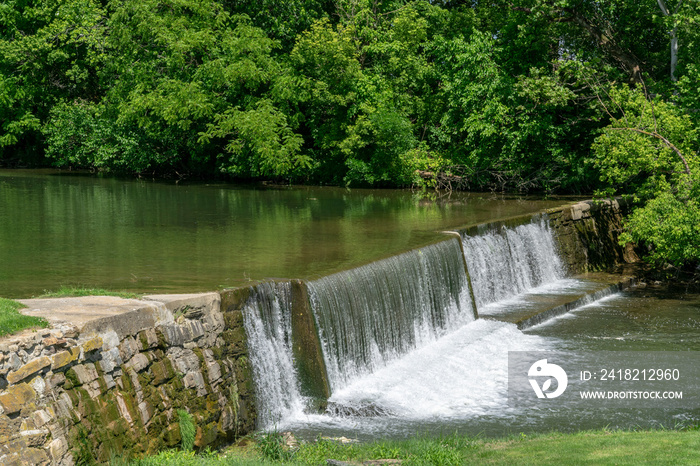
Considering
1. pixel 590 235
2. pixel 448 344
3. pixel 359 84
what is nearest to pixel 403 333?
pixel 448 344

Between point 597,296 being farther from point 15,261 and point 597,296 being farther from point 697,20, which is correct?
point 15,261

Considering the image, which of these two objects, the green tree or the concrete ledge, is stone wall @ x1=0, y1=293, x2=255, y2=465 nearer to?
the concrete ledge

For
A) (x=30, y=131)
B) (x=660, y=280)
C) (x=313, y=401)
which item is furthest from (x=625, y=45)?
(x=30, y=131)

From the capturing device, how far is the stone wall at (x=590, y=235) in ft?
64.1

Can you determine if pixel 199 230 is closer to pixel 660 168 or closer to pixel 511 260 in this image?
pixel 511 260

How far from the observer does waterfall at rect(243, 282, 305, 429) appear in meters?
10.2

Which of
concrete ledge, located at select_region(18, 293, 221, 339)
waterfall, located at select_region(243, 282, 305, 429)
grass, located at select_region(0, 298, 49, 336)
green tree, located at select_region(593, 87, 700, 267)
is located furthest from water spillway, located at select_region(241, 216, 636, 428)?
grass, located at select_region(0, 298, 49, 336)

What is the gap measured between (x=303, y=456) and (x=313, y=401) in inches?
99.4

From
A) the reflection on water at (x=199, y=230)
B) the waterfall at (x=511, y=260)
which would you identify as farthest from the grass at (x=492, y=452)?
the waterfall at (x=511, y=260)

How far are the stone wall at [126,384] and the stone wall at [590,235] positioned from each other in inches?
457

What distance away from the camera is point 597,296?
17.2 metres

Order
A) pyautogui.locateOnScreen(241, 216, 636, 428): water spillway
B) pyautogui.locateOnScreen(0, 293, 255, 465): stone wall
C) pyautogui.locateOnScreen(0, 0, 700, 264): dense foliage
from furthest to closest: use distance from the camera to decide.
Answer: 1. pyautogui.locateOnScreen(0, 0, 700, 264): dense foliage
2. pyautogui.locateOnScreen(241, 216, 636, 428): water spillway
3. pyautogui.locateOnScreen(0, 293, 255, 465): stone wall

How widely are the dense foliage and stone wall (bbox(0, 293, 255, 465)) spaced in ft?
49.2

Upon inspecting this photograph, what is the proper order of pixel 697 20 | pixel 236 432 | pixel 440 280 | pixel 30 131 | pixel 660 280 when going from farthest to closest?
pixel 30 131 < pixel 697 20 < pixel 660 280 < pixel 440 280 < pixel 236 432
